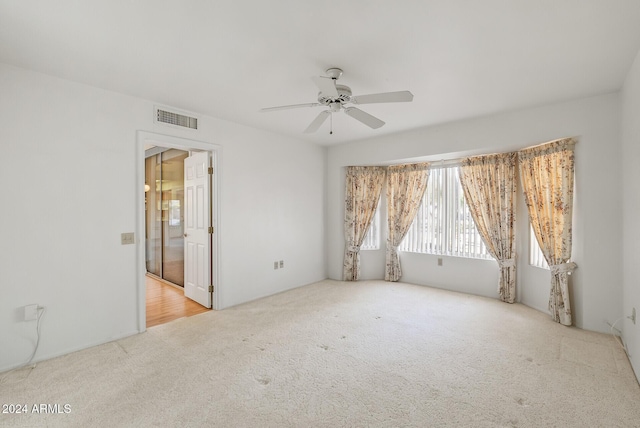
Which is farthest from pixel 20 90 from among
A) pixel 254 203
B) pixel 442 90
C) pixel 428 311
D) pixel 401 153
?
pixel 428 311

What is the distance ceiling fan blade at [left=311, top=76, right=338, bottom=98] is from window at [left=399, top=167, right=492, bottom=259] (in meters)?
3.28

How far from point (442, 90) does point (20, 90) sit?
3.93 meters

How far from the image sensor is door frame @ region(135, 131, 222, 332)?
330 centimetres

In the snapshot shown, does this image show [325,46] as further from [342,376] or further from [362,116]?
[342,376]

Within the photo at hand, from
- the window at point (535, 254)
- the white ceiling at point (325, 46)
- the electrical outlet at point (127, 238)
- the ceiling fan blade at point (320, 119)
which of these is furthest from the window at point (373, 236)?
the electrical outlet at point (127, 238)

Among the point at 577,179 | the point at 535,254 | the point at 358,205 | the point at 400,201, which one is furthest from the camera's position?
the point at 358,205

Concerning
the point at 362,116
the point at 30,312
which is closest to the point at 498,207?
the point at 362,116

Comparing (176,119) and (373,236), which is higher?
(176,119)

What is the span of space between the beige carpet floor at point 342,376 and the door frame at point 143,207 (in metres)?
0.40

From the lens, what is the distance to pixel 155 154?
6023 millimetres

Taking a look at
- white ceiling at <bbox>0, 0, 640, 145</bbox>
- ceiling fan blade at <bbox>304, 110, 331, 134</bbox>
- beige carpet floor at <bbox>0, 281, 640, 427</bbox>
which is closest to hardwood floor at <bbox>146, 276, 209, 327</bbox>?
beige carpet floor at <bbox>0, 281, 640, 427</bbox>

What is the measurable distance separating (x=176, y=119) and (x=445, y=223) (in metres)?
4.37

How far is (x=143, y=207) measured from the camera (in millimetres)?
3344

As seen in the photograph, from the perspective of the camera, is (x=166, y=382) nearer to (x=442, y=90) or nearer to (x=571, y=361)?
(x=571, y=361)
